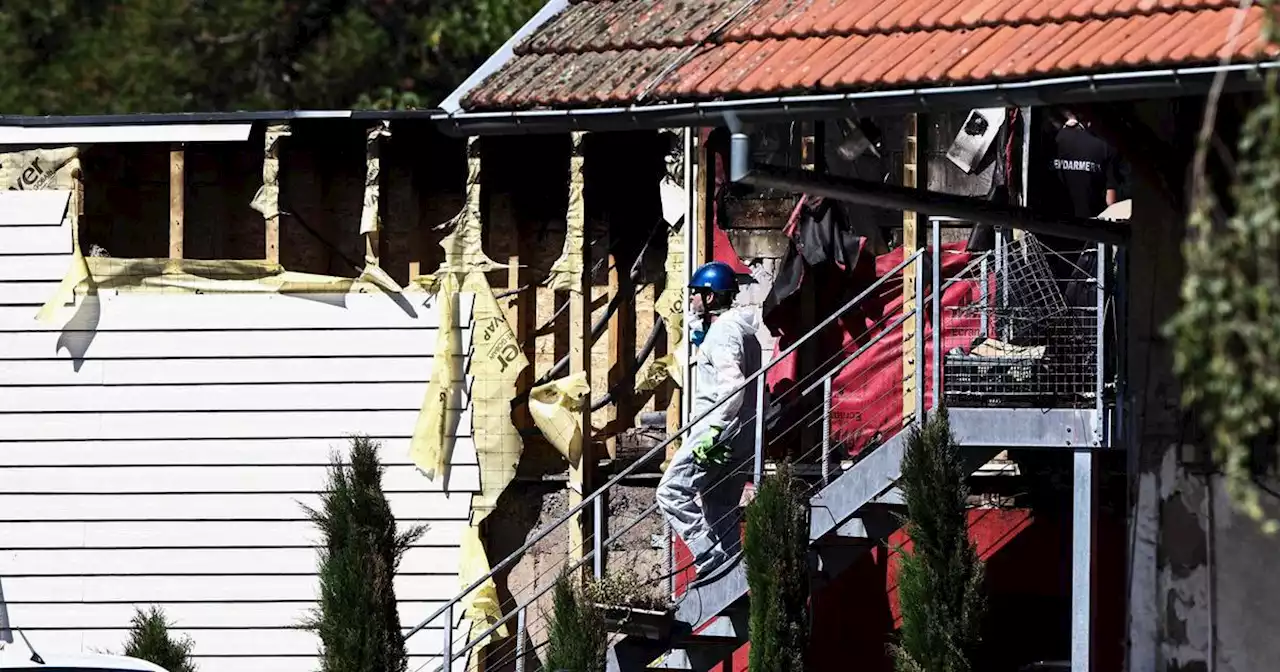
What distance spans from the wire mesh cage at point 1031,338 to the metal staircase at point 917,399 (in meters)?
0.01

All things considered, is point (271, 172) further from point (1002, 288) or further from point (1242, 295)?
point (1242, 295)

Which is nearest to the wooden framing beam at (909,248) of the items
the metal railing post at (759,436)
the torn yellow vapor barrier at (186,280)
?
the metal railing post at (759,436)

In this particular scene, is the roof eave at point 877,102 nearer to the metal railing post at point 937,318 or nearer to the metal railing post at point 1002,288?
the metal railing post at point 937,318

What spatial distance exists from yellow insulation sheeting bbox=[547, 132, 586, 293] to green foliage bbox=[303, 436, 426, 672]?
10.4 ft

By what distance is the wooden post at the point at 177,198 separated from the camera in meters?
16.9

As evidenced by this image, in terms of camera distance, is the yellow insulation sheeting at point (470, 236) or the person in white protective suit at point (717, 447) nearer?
the person in white protective suit at point (717, 447)

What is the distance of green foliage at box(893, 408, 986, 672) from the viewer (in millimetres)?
12602

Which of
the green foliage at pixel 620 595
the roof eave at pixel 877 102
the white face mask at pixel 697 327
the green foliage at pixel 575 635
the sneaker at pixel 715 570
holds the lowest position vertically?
the green foliage at pixel 575 635

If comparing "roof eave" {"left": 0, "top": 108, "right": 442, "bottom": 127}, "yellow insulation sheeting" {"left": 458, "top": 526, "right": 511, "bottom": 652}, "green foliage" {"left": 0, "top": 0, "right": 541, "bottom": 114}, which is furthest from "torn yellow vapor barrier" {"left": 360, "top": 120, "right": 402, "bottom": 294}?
"green foliage" {"left": 0, "top": 0, "right": 541, "bottom": 114}

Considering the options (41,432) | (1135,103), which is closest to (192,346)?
(41,432)

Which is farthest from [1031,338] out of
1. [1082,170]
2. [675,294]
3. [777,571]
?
[675,294]

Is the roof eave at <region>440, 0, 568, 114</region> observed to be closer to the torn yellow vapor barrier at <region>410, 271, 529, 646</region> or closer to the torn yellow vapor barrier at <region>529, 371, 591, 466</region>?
the torn yellow vapor barrier at <region>410, 271, 529, 646</region>

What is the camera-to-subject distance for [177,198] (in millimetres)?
16922

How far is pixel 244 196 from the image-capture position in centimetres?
1778
